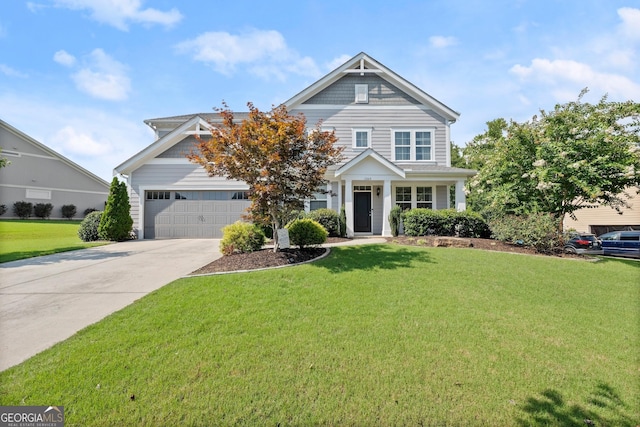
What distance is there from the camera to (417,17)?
314 inches

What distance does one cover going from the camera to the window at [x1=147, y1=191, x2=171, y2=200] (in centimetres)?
1434

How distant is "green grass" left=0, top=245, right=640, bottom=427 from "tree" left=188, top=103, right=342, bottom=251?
2.57m

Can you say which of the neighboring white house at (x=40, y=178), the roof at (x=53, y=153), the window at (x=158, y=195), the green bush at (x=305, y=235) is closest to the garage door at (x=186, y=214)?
the window at (x=158, y=195)

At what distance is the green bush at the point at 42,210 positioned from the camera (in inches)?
871

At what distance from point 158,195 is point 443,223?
13.9 metres

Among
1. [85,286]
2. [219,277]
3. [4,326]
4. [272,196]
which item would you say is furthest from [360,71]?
[4,326]

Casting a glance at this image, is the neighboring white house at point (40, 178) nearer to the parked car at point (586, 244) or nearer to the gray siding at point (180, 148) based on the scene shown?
the gray siding at point (180, 148)

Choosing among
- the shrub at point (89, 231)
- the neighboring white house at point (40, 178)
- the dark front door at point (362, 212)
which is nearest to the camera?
the shrub at point (89, 231)

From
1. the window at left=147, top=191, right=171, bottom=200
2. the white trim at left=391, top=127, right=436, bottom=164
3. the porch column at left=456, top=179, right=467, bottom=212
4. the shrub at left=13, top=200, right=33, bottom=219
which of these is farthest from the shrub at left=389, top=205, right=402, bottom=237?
the shrub at left=13, top=200, right=33, bottom=219

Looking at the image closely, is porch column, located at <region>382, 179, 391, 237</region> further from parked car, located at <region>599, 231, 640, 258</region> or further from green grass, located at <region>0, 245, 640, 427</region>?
parked car, located at <region>599, 231, 640, 258</region>

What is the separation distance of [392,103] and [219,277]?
13603 millimetres

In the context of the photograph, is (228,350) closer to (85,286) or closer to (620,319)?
(85,286)

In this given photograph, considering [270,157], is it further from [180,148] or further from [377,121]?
[377,121]

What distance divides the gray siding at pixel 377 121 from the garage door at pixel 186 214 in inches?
245
